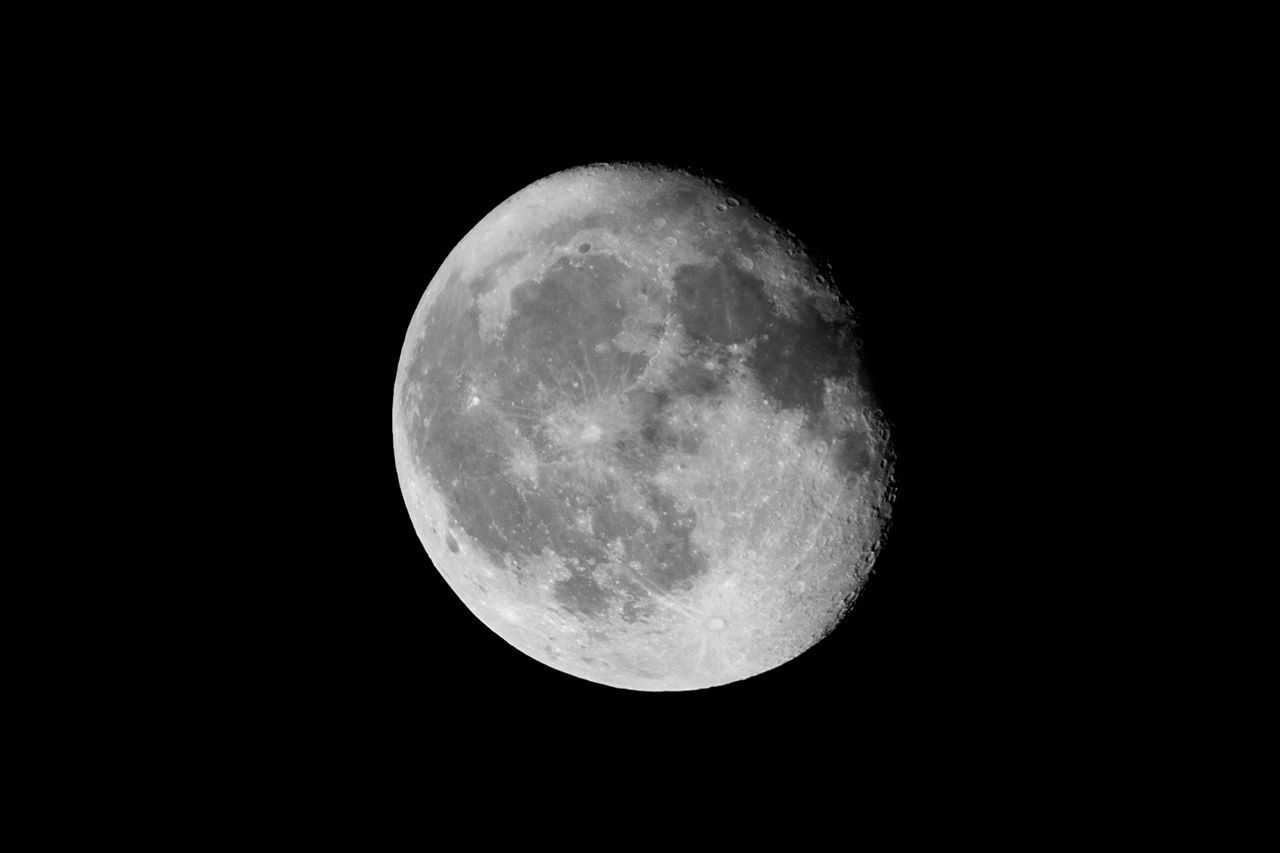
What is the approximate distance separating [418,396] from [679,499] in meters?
1.42

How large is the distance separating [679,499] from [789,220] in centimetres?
143

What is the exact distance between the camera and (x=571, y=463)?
135 inches

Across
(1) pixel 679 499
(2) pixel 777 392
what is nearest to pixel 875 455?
Answer: (2) pixel 777 392

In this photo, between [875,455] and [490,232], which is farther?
[490,232]

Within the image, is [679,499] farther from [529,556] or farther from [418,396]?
[418,396]

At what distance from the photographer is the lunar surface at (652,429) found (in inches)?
133

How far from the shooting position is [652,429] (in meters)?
3.36

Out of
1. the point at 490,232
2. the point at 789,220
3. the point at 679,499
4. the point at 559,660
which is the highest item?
the point at 789,220

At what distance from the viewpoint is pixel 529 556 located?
3654mm

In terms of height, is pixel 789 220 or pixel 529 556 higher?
pixel 789 220

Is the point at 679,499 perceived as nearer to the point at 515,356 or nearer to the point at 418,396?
the point at 515,356

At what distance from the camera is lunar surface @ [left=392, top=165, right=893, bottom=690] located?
3.38 metres

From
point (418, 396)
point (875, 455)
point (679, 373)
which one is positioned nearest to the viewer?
point (679, 373)

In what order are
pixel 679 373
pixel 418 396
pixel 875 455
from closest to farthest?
1. pixel 679 373
2. pixel 875 455
3. pixel 418 396
